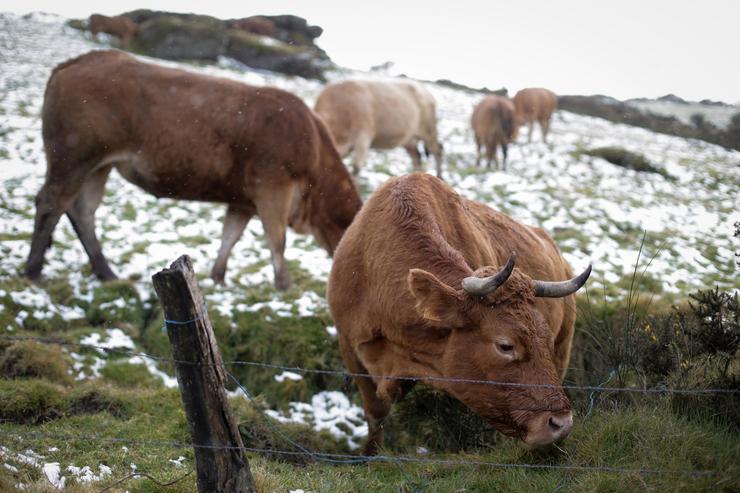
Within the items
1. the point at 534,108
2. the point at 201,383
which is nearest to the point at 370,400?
the point at 201,383

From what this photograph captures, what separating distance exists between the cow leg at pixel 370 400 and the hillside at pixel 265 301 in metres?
0.58

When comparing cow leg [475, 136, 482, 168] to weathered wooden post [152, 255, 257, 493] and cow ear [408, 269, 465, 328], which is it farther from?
weathered wooden post [152, 255, 257, 493]

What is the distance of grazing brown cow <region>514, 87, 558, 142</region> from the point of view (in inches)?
957

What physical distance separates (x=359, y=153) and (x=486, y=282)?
10120 mm

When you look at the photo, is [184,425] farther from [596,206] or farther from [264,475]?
[596,206]

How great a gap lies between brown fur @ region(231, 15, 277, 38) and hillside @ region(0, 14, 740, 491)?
57.4ft

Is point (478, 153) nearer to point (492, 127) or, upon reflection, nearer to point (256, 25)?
point (492, 127)

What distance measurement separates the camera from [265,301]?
729 centimetres

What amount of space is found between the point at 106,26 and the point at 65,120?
23.5 m

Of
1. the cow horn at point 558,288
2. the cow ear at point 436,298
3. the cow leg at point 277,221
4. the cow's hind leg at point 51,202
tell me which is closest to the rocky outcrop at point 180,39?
the cow's hind leg at point 51,202

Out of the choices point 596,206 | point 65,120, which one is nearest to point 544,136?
point 596,206

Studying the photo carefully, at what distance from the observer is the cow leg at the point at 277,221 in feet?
25.8

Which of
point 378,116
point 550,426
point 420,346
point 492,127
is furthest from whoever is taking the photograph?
point 492,127

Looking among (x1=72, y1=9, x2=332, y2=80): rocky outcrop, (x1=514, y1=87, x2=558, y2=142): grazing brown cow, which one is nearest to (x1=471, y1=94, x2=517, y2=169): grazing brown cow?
(x1=514, y1=87, x2=558, y2=142): grazing brown cow
